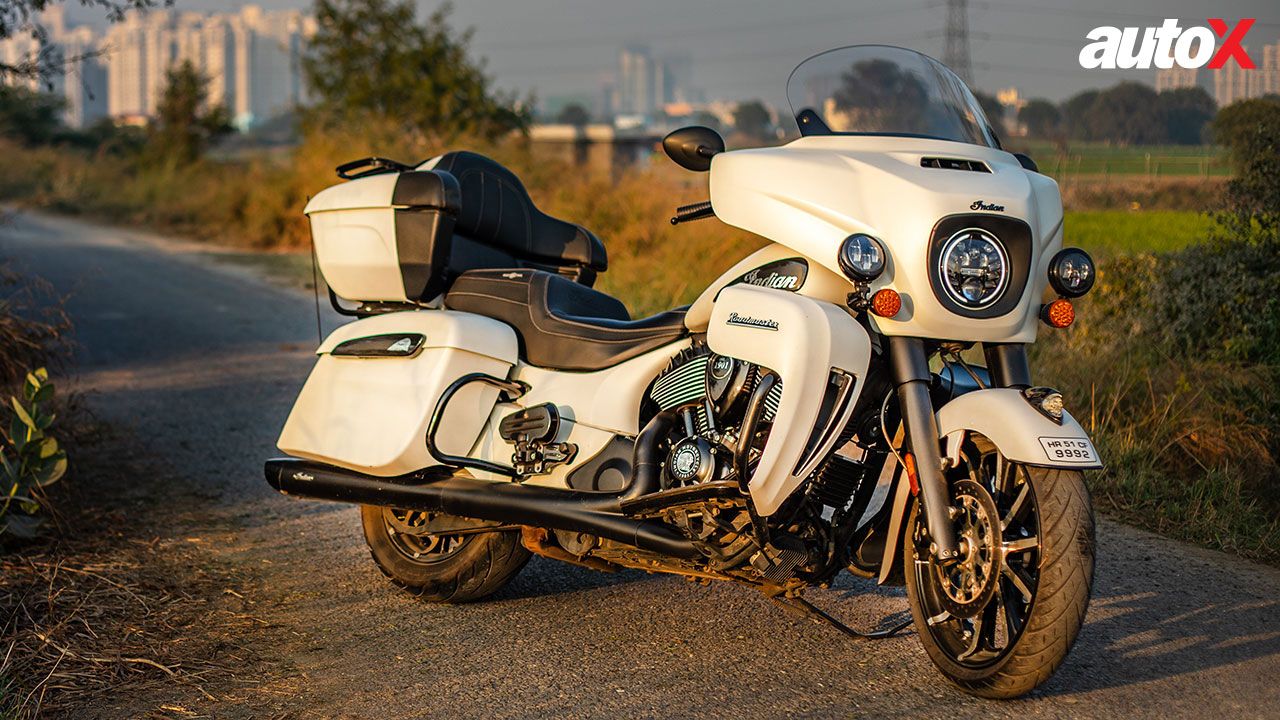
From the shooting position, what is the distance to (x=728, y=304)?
405cm

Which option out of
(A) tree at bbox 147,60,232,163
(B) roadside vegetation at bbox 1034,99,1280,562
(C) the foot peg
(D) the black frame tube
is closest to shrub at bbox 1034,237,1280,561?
(B) roadside vegetation at bbox 1034,99,1280,562

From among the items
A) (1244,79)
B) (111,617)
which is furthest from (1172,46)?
(111,617)

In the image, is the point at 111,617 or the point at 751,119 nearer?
the point at 111,617

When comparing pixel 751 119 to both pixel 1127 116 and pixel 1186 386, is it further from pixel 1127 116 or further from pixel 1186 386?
pixel 1127 116

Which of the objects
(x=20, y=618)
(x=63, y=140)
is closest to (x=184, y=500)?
(x=20, y=618)

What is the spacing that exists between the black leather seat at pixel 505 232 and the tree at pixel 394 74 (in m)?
21.6

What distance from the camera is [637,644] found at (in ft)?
14.7

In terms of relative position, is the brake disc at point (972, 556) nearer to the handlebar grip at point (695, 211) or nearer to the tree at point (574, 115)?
the handlebar grip at point (695, 211)

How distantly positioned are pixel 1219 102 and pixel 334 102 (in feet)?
69.5

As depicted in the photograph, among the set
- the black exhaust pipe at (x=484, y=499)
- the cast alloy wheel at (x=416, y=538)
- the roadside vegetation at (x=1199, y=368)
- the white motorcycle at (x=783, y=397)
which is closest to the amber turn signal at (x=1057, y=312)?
the white motorcycle at (x=783, y=397)

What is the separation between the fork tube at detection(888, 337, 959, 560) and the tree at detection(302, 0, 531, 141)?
23478mm

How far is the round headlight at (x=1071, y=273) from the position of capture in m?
3.80

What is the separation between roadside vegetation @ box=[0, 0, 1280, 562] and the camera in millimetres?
6805

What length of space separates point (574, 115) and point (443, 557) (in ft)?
171
